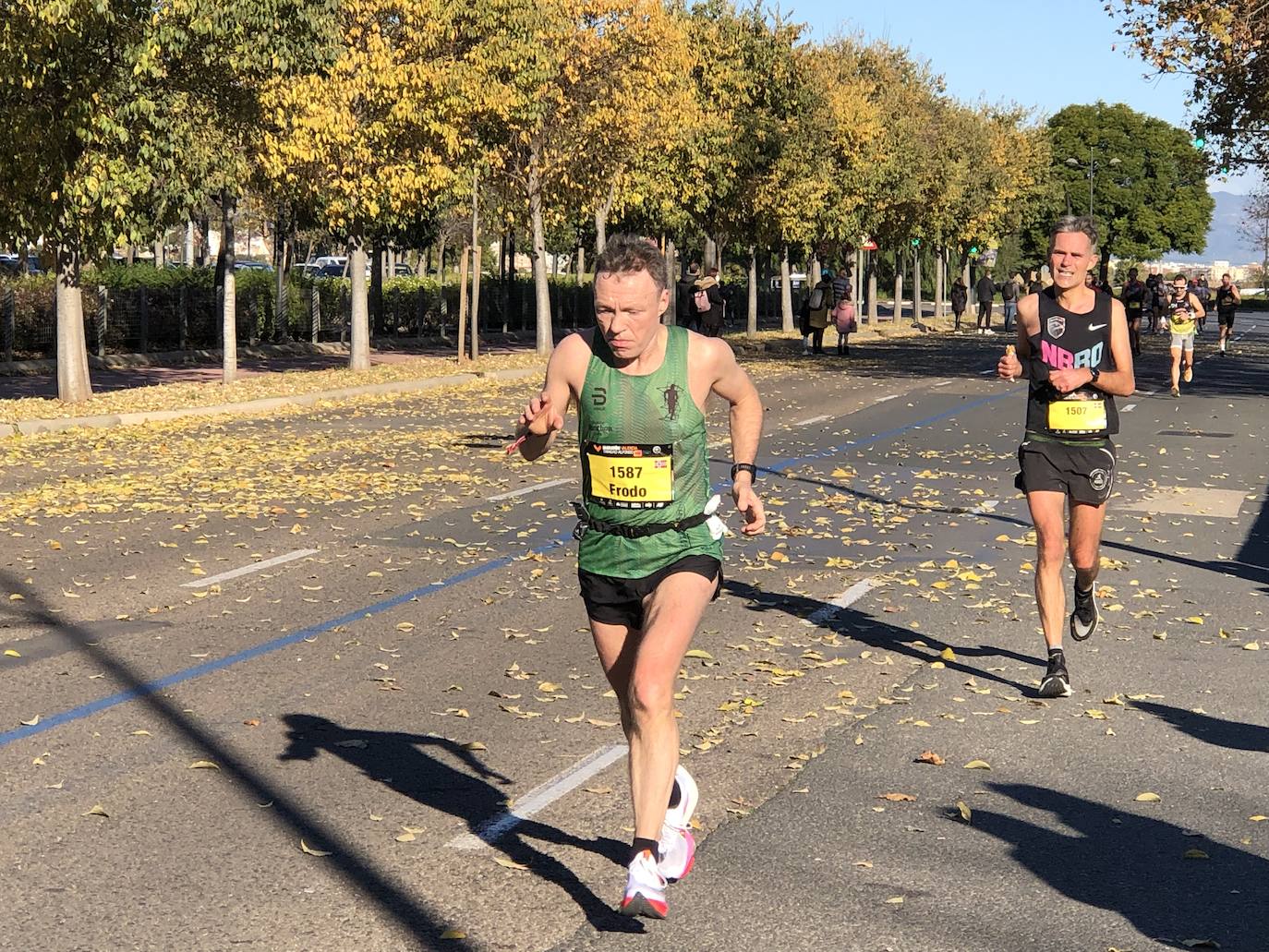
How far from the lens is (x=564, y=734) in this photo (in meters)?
6.72

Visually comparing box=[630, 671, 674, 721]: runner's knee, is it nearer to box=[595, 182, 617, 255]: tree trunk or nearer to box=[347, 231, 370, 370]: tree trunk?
box=[347, 231, 370, 370]: tree trunk

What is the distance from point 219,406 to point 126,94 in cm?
404

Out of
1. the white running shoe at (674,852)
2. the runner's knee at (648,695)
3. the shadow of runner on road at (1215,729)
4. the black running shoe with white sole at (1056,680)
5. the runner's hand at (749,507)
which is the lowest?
the shadow of runner on road at (1215,729)

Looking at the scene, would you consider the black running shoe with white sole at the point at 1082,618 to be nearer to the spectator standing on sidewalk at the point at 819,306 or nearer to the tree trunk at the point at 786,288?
the spectator standing on sidewalk at the point at 819,306

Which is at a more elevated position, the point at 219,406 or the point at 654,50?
the point at 654,50

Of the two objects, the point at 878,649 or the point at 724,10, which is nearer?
the point at 878,649

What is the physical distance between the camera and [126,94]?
21312 millimetres

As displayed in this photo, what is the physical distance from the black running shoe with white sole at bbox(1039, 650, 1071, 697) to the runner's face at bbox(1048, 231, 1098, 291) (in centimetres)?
163

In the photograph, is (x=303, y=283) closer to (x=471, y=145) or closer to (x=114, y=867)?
(x=471, y=145)

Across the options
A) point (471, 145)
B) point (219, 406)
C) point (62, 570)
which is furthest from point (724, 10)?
point (62, 570)

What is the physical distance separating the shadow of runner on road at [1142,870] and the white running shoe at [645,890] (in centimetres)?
116

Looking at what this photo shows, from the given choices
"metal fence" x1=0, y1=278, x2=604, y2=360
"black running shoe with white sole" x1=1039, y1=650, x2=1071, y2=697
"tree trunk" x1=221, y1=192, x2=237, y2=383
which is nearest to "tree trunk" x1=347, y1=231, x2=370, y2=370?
"tree trunk" x1=221, y1=192, x2=237, y2=383

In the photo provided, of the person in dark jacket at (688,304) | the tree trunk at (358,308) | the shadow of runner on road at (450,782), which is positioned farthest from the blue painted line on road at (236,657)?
the person in dark jacket at (688,304)

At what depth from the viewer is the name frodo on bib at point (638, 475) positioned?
4.91 metres
